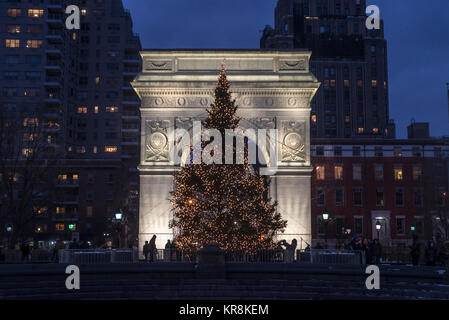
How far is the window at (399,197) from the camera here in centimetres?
6159

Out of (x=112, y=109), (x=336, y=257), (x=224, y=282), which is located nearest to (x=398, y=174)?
(x=336, y=257)

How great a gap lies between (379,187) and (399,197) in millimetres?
2405

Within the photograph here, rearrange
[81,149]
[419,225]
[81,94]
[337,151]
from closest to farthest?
[419,225] < [337,151] < [81,149] < [81,94]

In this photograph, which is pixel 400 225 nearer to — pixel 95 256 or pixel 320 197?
pixel 320 197

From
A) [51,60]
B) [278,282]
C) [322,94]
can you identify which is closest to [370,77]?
[322,94]

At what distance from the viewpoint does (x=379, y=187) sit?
2427 inches

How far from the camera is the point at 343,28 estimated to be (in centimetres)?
11912

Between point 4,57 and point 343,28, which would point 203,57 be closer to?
point 4,57

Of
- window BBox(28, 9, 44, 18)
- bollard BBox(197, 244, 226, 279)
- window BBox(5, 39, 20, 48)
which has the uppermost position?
window BBox(28, 9, 44, 18)

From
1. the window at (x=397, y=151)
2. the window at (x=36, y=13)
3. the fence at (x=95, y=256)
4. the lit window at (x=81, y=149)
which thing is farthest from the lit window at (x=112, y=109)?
the fence at (x=95, y=256)

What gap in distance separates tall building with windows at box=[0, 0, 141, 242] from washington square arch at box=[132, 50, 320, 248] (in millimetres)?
26315

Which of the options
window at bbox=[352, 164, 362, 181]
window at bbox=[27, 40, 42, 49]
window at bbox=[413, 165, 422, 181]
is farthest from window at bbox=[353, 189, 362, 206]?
window at bbox=[27, 40, 42, 49]

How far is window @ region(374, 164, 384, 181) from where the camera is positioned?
203 ft

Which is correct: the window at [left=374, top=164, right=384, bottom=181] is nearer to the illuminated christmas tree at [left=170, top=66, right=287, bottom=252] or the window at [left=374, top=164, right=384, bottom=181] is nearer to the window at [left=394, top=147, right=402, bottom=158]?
the window at [left=394, top=147, right=402, bottom=158]
